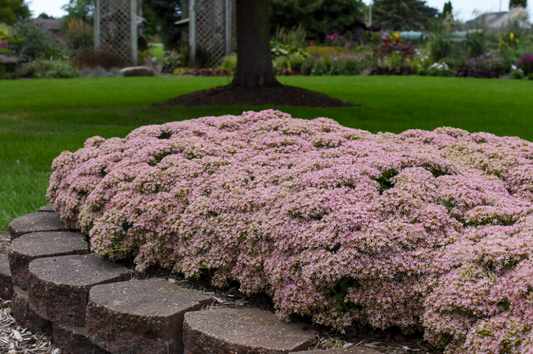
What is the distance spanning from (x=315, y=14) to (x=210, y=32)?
11.6 meters

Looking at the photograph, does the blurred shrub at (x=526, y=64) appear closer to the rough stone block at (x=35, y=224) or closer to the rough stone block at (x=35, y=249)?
the rough stone block at (x=35, y=224)

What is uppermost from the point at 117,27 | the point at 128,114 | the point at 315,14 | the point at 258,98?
the point at 315,14

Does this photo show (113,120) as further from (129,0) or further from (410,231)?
(129,0)

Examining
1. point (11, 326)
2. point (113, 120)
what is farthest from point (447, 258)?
point (113, 120)

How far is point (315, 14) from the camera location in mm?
31875

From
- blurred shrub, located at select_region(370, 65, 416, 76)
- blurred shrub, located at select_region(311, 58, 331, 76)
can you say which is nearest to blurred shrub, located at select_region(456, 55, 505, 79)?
blurred shrub, located at select_region(370, 65, 416, 76)

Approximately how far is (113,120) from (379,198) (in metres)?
6.33

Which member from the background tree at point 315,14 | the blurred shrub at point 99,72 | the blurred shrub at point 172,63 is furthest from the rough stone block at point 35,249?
the background tree at point 315,14

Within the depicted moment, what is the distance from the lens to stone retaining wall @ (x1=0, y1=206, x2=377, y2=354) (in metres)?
1.86

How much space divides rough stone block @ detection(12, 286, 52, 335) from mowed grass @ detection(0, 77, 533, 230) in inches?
47.5

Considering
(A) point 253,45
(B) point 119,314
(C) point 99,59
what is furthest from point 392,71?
(B) point 119,314

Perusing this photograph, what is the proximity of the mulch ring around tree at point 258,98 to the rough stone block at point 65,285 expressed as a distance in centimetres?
649

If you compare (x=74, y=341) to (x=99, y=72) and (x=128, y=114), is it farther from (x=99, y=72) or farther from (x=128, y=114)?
(x=99, y=72)

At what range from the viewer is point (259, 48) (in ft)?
30.6
